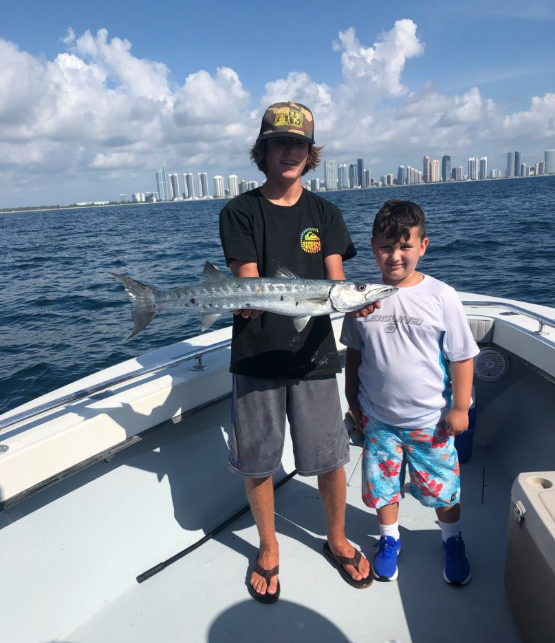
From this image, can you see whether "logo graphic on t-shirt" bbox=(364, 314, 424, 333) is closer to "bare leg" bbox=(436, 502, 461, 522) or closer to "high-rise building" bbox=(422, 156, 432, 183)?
"bare leg" bbox=(436, 502, 461, 522)

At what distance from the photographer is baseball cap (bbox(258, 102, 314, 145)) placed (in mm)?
2475

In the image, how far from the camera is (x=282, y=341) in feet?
8.54

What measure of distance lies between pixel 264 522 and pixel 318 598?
0.57m

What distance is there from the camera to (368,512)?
11.8ft

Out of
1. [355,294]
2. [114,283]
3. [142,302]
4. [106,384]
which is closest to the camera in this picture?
[355,294]

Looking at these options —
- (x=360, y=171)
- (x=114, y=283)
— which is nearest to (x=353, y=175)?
(x=360, y=171)

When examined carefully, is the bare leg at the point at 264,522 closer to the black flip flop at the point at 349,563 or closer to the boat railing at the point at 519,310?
the black flip flop at the point at 349,563

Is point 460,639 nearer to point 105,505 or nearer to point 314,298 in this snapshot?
point 314,298

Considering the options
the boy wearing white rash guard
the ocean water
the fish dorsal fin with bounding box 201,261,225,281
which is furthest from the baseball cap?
the ocean water

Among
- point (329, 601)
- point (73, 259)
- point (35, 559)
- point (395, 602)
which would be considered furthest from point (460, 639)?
point (73, 259)

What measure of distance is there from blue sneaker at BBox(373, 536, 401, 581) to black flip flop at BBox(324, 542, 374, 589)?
7 cm

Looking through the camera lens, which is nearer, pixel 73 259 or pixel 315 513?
pixel 315 513

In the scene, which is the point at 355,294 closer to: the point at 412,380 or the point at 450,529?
the point at 412,380

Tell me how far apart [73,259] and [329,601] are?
24273 millimetres
